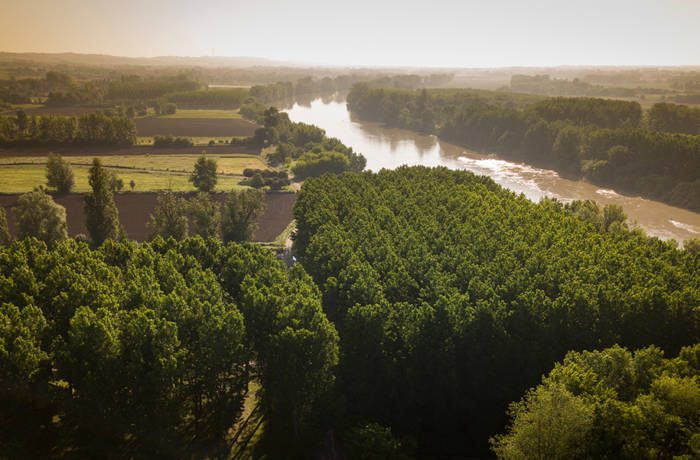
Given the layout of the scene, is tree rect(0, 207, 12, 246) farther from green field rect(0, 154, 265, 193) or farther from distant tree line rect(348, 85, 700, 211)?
distant tree line rect(348, 85, 700, 211)

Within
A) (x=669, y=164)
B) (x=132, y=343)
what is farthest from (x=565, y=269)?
(x=669, y=164)

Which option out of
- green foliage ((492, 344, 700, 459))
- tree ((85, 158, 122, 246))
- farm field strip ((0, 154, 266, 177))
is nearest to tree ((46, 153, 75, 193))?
farm field strip ((0, 154, 266, 177))

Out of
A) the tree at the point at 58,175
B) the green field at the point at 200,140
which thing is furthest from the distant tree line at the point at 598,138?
the tree at the point at 58,175

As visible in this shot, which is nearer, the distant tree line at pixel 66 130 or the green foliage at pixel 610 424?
the green foliage at pixel 610 424

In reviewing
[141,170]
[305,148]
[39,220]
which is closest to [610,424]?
[39,220]

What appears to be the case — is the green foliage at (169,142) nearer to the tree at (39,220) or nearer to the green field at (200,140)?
the green field at (200,140)
